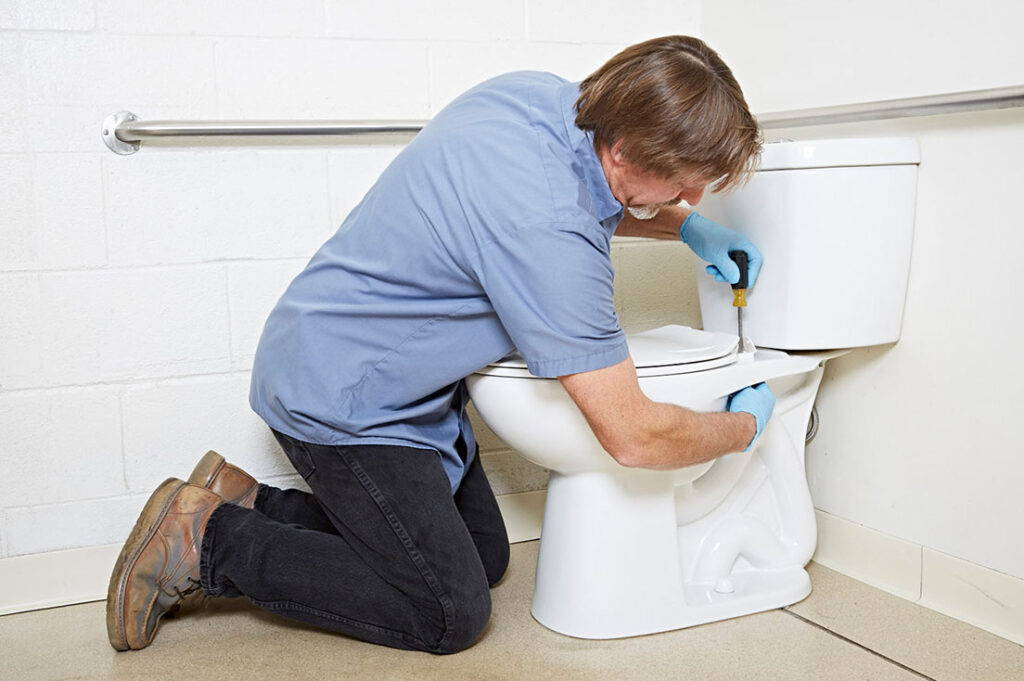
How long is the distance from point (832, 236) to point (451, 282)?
1.87 ft

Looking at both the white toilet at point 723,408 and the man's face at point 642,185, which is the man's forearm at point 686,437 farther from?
the man's face at point 642,185

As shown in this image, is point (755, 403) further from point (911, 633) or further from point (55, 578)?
point (55, 578)

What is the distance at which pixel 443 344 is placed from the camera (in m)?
1.24

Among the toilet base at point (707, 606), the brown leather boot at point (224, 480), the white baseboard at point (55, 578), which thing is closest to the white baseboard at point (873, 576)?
the white baseboard at point (55, 578)

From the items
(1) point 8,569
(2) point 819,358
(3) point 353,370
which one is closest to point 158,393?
(1) point 8,569

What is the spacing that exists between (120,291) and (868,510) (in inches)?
47.2

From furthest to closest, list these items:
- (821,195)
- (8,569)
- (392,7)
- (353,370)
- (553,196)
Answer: (392,7), (8,569), (821,195), (353,370), (553,196)

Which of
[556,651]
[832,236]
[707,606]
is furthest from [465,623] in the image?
[832,236]

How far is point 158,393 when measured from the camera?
5.03ft

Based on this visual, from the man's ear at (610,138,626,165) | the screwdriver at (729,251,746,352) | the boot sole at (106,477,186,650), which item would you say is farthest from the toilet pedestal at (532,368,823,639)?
the boot sole at (106,477,186,650)

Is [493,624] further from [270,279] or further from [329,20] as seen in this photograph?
[329,20]

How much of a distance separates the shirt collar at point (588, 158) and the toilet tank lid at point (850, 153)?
35 centimetres

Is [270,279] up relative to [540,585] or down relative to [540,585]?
up

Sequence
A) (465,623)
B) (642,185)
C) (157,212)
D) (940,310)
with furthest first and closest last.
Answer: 1. (157,212)
2. (940,310)
3. (465,623)
4. (642,185)
